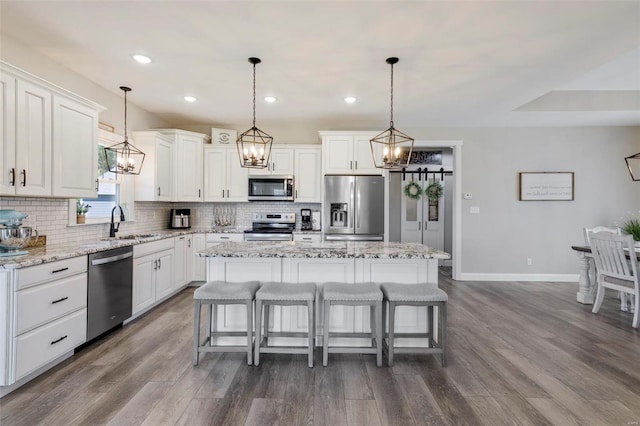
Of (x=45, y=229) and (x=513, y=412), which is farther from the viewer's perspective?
(x=45, y=229)

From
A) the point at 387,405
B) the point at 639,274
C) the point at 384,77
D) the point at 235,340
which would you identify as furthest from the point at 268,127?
the point at 639,274

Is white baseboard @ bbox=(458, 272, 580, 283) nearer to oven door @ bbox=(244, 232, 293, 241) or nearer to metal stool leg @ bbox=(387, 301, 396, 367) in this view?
oven door @ bbox=(244, 232, 293, 241)

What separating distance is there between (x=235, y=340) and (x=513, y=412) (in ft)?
6.74

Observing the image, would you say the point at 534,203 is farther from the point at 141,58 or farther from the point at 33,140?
the point at 33,140

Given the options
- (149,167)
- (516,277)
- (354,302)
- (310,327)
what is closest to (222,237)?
(149,167)

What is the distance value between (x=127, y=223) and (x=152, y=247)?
0.85m

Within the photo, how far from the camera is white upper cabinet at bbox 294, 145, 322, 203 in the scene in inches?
197

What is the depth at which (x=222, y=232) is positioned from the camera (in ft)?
15.5

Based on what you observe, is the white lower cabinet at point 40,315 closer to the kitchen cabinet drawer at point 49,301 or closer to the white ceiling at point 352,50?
the kitchen cabinet drawer at point 49,301

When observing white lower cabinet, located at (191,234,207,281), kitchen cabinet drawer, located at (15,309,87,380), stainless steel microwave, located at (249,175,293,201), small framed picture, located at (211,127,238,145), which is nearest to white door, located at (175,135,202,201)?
small framed picture, located at (211,127,238,145)

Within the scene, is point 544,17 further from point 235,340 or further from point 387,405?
point 235,340

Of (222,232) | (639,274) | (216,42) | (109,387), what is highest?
(216,42)

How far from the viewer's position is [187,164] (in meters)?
4.81

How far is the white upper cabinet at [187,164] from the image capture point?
4695mm
